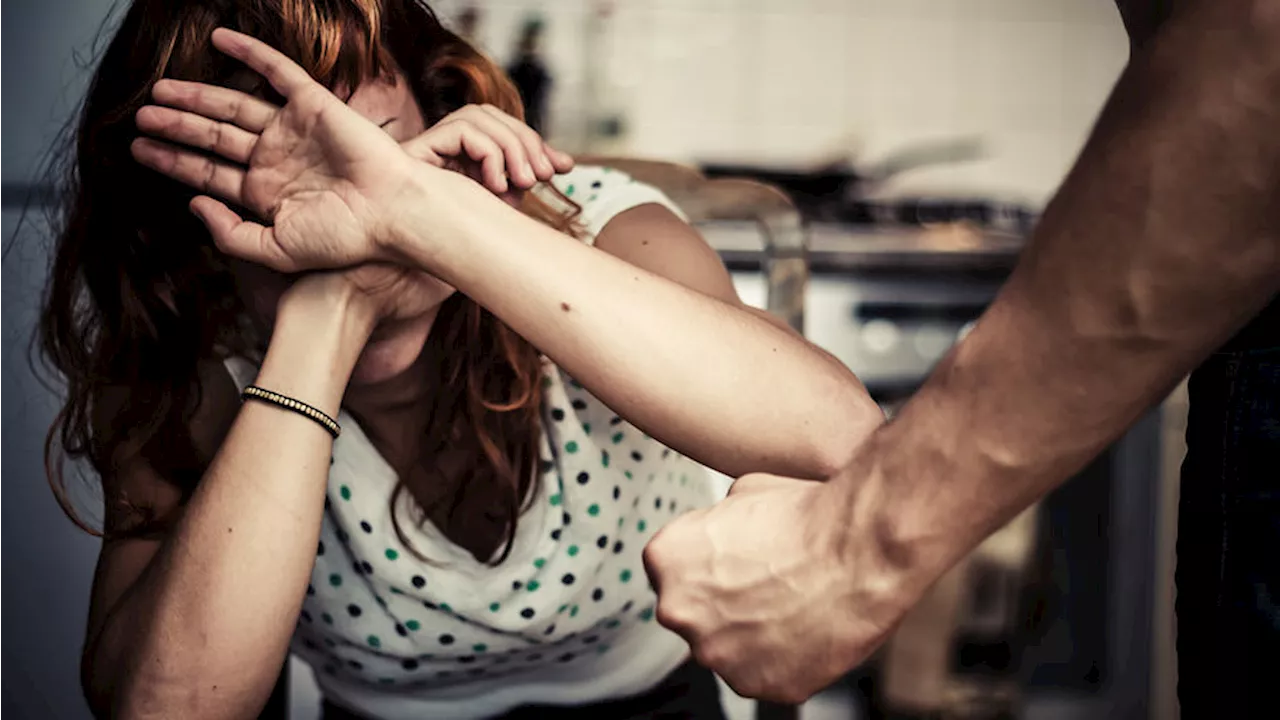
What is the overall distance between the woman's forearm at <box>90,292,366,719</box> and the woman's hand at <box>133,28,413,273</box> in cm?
6

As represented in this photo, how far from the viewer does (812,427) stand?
550mm

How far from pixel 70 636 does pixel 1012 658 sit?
134 cm

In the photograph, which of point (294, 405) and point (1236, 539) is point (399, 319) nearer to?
point (294, 405)

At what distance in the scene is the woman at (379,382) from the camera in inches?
21.9

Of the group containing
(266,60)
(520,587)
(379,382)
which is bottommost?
(520,587)

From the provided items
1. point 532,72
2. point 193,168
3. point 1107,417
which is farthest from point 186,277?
point 532,72

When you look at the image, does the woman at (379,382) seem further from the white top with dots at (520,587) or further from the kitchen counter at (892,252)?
the kitchen counter at (892,252)

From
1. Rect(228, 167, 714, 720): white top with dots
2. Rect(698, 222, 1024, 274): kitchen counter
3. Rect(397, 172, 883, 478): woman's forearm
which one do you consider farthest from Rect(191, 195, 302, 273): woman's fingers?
Rect(698, 222, 1024, 274): kitchen counter

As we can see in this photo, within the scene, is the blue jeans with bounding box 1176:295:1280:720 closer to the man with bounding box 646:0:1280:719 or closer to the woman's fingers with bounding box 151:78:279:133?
the man with bounding box 646:0:1280:719

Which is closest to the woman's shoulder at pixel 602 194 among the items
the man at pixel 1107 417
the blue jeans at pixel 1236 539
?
the man at pixel 1107 417

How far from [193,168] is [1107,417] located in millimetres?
538

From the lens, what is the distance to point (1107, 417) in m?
0.40

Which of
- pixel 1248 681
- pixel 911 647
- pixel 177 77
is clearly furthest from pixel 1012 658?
pixel 177 77

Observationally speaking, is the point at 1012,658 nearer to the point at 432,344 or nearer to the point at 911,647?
the point at 911,647
